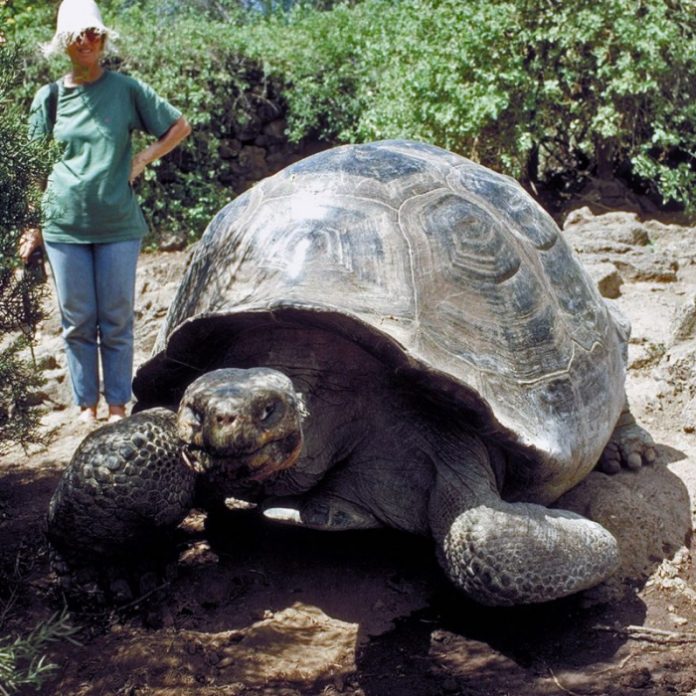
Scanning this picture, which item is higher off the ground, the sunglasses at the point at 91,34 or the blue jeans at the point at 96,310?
the sunglasses at the point at 91,34

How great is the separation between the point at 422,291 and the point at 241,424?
76 centimetres

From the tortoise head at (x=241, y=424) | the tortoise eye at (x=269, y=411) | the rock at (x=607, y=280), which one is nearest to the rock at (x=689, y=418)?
the rock at (x=607, y=280)

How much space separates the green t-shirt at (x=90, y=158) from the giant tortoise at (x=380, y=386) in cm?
122

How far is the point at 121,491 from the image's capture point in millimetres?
→ 2428

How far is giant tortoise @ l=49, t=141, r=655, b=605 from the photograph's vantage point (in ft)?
7.82

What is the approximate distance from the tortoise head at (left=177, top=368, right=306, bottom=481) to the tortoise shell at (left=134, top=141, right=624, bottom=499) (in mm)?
293

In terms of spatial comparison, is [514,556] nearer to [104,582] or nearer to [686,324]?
[104,582]

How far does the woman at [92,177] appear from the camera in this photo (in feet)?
12.8

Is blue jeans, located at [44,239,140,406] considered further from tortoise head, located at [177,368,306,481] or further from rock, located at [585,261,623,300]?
rock, located at [585,261,623,300]

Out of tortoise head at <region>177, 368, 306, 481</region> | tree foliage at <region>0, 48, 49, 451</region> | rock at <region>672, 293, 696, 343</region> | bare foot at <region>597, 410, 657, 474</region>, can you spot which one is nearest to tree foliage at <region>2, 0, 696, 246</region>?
rock at <region>672, 293, 696, 343</region>

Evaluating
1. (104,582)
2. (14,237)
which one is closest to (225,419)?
(104,582)

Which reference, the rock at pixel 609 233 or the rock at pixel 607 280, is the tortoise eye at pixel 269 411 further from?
the rock at pixel 609 233

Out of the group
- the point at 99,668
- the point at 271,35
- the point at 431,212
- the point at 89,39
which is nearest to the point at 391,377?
the point at 431,212

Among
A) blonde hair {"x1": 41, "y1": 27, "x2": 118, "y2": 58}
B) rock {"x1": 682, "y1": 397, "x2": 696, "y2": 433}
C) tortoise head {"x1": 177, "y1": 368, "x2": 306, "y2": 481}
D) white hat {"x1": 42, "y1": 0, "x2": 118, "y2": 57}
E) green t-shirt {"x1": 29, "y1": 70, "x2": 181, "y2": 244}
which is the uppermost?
white hat {"x1": 42, "y1": 0, "x2": 118, "y2": 57}
